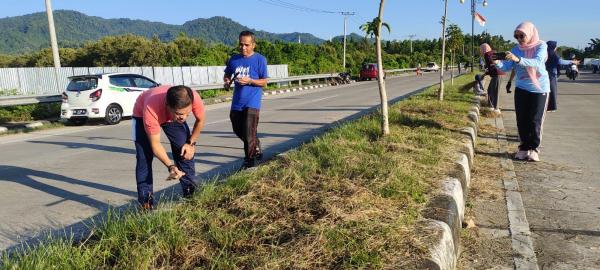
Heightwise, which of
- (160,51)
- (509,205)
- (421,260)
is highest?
(160,51)

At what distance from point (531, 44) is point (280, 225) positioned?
4.70 metres

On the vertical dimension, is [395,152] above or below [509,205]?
above

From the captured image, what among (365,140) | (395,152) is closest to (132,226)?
(395,152)

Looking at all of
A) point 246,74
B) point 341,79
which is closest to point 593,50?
point 341,79

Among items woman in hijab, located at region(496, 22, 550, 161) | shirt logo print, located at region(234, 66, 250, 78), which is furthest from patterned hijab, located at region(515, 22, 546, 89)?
shirt logo print, located at region(234, 66, 250, 78)

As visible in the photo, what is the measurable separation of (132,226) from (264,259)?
3.13 feet

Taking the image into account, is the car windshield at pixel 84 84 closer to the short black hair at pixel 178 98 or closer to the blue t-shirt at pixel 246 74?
the blue t-shirt at pixel 246 74

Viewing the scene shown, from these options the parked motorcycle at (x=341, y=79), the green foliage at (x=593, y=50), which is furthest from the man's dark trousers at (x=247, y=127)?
the green foliage at (x=593, y=50)

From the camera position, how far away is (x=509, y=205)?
14.4ft

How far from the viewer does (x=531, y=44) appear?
604 centimetres

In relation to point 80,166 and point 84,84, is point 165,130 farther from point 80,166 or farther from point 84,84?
point 84,84

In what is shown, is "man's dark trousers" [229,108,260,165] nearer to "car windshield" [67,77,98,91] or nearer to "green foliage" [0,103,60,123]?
"car windshield" [67,77,98,91]

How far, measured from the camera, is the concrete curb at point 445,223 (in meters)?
2.72

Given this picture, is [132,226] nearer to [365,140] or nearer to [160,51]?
[365,140]
